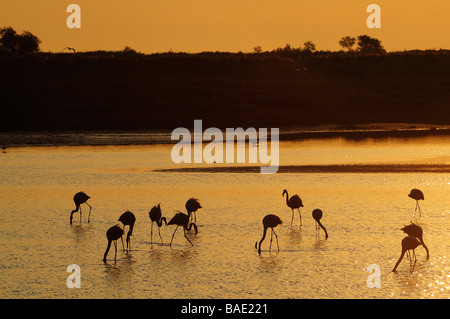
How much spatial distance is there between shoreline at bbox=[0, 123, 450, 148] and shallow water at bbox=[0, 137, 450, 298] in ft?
40.8

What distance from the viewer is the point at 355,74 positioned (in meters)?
70.9

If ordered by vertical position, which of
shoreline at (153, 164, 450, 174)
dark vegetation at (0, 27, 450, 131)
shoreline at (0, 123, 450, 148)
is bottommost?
shoreline at (153, 164, 450, 174)

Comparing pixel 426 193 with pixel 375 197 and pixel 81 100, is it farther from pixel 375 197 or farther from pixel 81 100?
pixel 81 100

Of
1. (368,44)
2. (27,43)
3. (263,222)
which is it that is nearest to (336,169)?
(263,222)

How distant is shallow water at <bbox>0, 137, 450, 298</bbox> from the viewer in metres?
10.1

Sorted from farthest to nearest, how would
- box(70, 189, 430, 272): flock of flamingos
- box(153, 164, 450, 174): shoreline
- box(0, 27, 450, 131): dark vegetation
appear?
box(0, 27, 450, 131): dark vegetation → box(153, 164, 450, 174): shoreline → box(70, 189, 430, 272): flock of flamingos

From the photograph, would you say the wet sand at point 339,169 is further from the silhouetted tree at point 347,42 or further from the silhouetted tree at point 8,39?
the silhouetted tree at point 347,42

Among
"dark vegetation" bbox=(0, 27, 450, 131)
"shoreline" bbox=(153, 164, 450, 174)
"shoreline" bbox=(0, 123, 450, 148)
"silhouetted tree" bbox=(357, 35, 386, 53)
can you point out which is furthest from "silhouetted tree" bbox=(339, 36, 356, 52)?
"shoreline" bbox=(153, 164, 450, 174)

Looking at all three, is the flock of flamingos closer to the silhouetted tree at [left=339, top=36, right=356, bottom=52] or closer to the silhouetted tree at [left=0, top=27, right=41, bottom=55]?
the silhouetted tree at [left=0, top=27, right=41, bottom=55]

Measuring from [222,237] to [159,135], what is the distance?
28630 mm

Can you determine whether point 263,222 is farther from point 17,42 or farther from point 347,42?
point 347,42

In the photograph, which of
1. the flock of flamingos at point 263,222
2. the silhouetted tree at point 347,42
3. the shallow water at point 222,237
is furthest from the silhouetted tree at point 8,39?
the flock of flamingos at point 263,222

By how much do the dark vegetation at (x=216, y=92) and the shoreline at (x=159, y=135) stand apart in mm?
2707

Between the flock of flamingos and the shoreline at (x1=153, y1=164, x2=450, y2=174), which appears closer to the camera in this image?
the flock of flamingos
